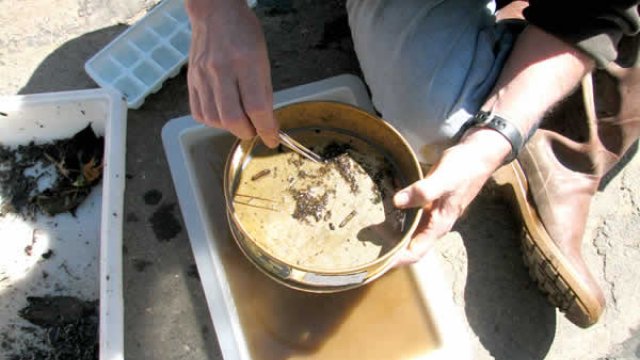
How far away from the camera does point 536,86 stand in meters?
1.02

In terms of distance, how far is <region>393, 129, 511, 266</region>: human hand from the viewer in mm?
923

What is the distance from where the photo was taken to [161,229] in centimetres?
128

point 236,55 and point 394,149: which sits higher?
point 236,55

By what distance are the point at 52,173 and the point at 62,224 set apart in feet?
0.39

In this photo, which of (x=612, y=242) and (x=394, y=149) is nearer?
(x=394, y=149)

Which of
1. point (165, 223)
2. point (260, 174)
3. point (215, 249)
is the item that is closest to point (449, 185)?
point (260, 174)

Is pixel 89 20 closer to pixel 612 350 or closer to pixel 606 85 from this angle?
pixel 606 85

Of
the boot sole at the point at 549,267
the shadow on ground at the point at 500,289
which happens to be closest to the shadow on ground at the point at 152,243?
the shadow on ground at the point at 500,289

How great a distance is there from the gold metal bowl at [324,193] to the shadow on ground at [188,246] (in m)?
0.24

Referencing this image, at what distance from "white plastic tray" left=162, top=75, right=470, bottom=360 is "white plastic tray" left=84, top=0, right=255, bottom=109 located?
0.13 meters

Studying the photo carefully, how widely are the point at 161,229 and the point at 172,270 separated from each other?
0.32 feet

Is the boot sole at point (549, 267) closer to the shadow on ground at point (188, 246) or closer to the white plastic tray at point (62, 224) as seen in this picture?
the shadow on ground at point (188, 246)

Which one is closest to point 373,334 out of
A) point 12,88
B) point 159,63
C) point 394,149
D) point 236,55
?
point 394,149

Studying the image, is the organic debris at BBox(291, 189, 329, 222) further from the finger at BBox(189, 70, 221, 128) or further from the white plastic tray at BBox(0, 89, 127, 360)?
the white plastic tray at BBox(0, 89, 127, 360)
